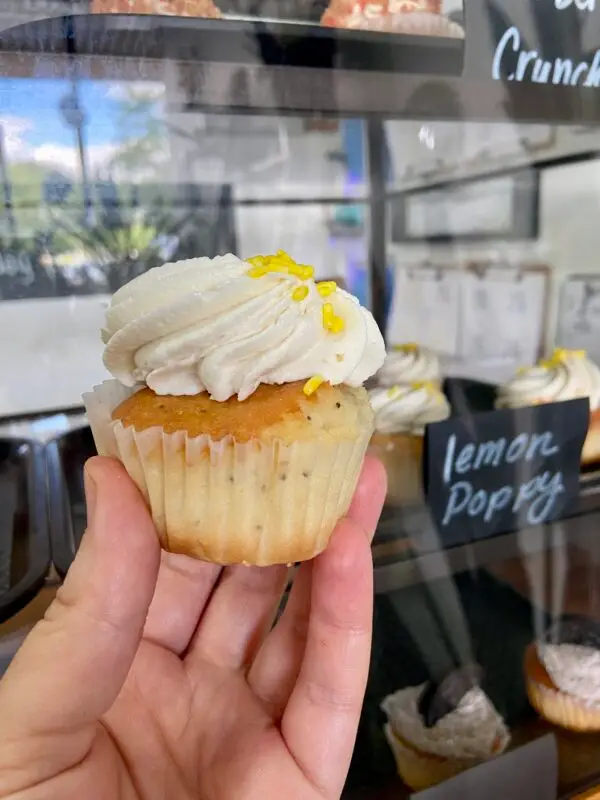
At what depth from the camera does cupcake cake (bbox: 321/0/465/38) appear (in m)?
0.93

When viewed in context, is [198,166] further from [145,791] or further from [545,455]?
[145,791]

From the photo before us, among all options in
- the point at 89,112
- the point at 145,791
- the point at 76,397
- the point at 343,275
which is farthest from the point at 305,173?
the point at 145,791

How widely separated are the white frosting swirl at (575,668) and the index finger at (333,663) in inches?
23.2

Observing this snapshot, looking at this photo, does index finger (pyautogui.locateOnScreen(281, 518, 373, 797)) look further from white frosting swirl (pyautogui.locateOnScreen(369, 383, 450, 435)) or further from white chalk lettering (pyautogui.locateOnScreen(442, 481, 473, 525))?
white frosting swirl (pyautogui.locateOnScreen(369, 383, 450, 435))

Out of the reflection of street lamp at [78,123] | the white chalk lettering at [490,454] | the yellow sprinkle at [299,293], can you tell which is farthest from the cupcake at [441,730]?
the reflection of street lamp at [78,123]

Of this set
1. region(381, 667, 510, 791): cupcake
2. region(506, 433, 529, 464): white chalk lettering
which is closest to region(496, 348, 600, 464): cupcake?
region(506, 433, 529, 464): white chalk lettering

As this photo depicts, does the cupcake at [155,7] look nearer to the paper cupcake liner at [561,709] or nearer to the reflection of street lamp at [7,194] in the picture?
the reflection of street lamp at [7,194]

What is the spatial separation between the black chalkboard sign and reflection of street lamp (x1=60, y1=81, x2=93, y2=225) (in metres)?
0.60

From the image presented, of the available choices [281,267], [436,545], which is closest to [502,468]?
[436,545]

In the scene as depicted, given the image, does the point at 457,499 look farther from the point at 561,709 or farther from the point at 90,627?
the point at 90,627

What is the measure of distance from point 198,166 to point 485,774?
1.04m

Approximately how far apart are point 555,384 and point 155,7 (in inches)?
35.6

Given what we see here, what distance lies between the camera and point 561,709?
118 centimetres

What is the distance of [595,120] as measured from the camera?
110 cm
